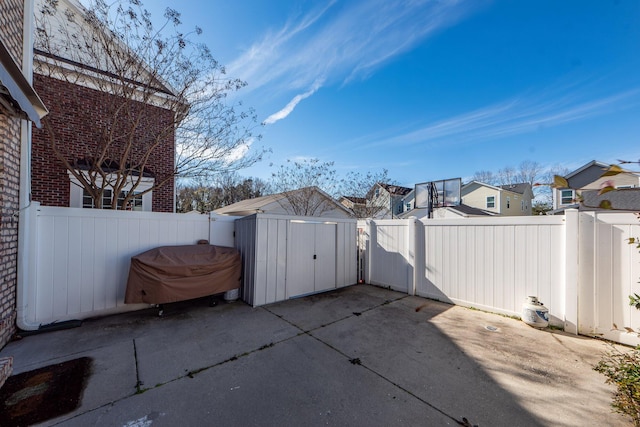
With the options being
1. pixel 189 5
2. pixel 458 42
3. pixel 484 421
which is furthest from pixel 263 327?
pixel 458 42

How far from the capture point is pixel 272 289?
17.3 ft

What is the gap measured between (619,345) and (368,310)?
11.6 ft

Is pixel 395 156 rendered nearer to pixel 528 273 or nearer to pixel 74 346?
pixel 528 273

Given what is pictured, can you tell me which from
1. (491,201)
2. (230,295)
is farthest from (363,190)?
(491,201)

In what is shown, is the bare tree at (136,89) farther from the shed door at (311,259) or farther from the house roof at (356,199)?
the house roof at (356,199)

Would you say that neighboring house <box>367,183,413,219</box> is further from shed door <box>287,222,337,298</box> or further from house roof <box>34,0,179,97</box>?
house roof <box>34,0,179,97</box>

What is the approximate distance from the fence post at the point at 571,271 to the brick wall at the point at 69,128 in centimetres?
874

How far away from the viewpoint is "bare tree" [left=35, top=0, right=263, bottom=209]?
539cm

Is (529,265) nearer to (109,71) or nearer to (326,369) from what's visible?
(326,369)

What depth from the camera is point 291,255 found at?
559 centimetres

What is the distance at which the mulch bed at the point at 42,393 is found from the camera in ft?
6.95

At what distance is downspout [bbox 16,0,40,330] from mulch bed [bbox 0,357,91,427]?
156 cm

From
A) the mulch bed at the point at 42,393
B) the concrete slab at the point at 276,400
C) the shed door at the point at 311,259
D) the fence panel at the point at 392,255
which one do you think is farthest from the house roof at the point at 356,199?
the mulch bed at the point at 42,393

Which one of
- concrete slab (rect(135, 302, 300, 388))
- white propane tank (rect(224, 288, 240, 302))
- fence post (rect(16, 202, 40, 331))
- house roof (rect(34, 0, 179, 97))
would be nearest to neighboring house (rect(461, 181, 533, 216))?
white propane tank (rect(224, 288, 240, 302))
